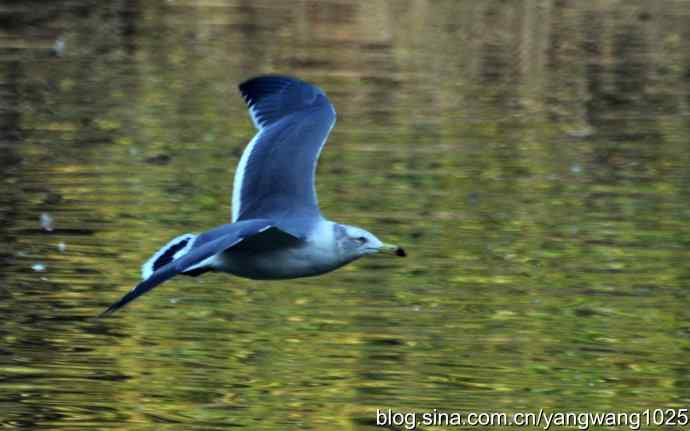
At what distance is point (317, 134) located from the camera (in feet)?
28.5

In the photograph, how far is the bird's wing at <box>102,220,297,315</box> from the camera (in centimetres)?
668

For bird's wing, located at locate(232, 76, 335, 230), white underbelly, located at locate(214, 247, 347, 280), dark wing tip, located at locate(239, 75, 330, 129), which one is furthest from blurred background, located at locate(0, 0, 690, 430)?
dark wing tip, located at locate(239, 75, 330, 129)

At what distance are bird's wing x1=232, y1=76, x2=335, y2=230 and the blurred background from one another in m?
0.92

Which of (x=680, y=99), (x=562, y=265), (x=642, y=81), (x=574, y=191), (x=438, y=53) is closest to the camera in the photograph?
(x=562, y=265)

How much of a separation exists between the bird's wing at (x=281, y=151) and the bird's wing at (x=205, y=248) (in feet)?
2.16

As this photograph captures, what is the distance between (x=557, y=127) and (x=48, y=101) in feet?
16.8

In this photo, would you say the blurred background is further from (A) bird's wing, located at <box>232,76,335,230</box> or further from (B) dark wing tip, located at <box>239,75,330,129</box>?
(B) dark wing tip, located at <box>239,75,330,129</box>

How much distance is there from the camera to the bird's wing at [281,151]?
8266 mm


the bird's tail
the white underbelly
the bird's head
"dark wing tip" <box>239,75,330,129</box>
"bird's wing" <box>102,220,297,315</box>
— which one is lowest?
the white underbelly

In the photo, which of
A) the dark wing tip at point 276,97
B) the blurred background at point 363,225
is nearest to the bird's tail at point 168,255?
the blurred background at point 363,225

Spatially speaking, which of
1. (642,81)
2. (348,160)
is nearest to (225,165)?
(348,160)

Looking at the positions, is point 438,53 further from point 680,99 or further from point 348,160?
point 348,160

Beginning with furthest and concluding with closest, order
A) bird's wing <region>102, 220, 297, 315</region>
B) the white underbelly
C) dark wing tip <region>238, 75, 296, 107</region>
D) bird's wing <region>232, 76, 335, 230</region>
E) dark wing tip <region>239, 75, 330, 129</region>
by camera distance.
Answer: dark wing tip <region>238, 75, 296, 107</region> < dark wing tip <region>239, 75, 330, 129</region> < bird's wing <region>232, 76, 335, 230</region> < the white underbelly < bird's wing <region>102, 220, 297, 315</region>

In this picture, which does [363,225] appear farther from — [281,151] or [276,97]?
[281,151]
